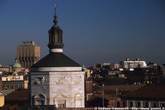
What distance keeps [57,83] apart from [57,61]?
3.87ft

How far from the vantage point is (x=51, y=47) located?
26875 millimetres

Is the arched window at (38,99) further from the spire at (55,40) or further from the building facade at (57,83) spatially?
the spire at (55,40)

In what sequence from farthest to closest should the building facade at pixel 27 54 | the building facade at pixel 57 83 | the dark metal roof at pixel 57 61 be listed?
the building facade at pixel 27 54 → the dark metal roof at pixel 57 61 → the building facade at pixel 57 83

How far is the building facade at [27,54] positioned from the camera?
575 feet

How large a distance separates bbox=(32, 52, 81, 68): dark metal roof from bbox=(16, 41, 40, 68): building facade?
14522cm

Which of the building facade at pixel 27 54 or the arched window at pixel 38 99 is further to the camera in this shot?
the building facade at pixel 27 54

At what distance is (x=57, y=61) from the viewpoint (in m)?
26.2

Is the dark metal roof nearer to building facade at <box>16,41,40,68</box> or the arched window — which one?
the arched window

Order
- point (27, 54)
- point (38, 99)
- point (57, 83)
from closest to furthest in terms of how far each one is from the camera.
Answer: point (57, 83), point (38, 99), point (27, 54)

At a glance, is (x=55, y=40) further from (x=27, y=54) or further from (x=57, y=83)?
(x=27, y=54)

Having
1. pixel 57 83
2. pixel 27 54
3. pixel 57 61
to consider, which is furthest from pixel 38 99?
pixel 27 54

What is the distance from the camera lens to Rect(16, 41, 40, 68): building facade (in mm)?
175250

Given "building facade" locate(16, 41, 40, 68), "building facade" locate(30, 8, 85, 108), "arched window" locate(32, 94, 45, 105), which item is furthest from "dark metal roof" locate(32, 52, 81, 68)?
"building facade" locate(16, 41, 40, 68)

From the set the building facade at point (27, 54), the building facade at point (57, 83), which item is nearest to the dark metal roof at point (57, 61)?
the building facade at point (57, 83)
